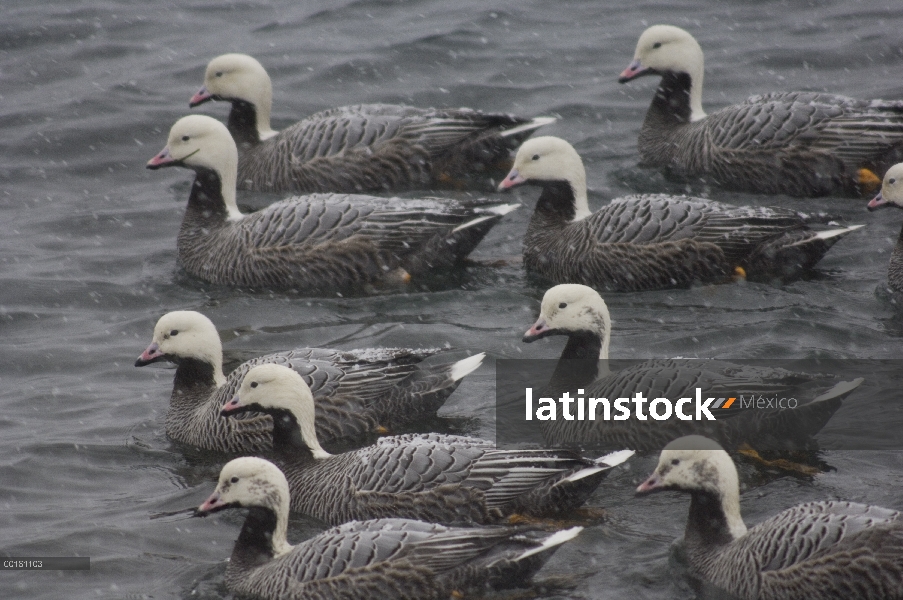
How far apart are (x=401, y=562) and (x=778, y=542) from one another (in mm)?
2101

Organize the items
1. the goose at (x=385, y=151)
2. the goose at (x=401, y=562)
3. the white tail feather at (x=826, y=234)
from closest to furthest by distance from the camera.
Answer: the goose at (x=401, y=562) → the white tail feather at (x=826, y=234) → the goose at (x=385, y=151)

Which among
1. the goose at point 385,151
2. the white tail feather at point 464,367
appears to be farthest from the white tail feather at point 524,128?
the white tail feather at point 464,367

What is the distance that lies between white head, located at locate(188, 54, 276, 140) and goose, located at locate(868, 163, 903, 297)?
22.0ft

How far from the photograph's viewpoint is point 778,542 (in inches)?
310

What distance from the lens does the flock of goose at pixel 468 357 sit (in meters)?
8.10

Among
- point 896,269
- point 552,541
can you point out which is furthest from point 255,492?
point 896,269

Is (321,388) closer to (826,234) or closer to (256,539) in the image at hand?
(256,539)

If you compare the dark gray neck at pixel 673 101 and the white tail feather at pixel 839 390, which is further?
the dark gray neck at pixel 673 101

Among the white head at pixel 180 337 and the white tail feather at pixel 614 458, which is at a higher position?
the white head at pixel 180 337

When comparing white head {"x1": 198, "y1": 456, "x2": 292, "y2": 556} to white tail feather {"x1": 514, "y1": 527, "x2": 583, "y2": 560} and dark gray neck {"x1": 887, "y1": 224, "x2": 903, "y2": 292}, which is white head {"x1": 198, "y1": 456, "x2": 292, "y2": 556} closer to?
white tail feather {"x1": 514, "y1": 527, "x2": 583, "y2": 560}

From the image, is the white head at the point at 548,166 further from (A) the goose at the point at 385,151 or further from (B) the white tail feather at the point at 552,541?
(B) the white tail feather at the point at 552,541

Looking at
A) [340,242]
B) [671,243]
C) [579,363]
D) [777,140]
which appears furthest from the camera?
[777,140]

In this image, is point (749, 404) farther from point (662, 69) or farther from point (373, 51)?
point (373, 51)

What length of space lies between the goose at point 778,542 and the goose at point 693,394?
118 centimetres
